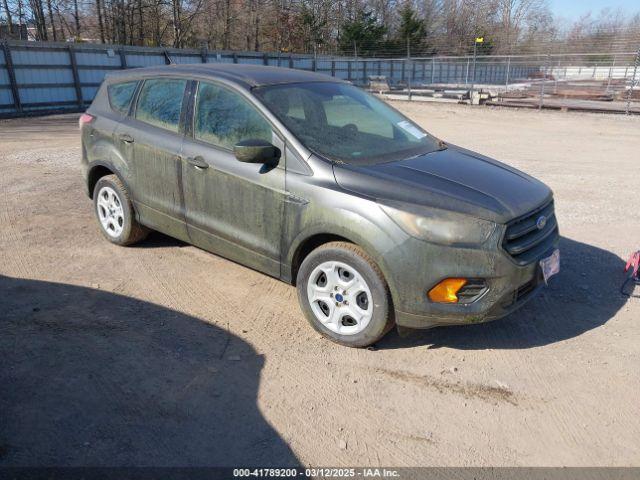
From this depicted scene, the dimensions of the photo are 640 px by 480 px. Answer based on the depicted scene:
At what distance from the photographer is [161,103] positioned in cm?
465

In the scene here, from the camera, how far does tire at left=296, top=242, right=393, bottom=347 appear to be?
11.0 ft

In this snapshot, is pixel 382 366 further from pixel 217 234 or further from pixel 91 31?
pixel 91 31

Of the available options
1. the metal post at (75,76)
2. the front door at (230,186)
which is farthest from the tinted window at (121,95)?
the metal post at (75,76)

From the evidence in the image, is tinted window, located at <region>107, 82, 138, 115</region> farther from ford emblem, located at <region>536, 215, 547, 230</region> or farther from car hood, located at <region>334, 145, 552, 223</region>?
ford emblem, located at <region>536, 215, 547, 230</region>

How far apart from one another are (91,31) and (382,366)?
1541 inches

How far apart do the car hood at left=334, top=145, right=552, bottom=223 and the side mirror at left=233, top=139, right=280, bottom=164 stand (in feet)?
1.59

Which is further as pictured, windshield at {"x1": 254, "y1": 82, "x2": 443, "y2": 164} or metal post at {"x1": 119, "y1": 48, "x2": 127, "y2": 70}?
metal post at {"x1": 119, "y1": 48, "x2": 127, "y2": 70}

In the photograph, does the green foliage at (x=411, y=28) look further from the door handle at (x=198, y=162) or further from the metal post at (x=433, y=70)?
the door handle at (x=198, y=162)

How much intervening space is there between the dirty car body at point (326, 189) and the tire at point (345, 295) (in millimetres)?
84

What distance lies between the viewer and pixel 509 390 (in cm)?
316

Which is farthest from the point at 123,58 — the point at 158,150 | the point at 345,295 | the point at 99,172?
the point at 345,295

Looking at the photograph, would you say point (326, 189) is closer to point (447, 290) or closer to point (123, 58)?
point (447, 290)

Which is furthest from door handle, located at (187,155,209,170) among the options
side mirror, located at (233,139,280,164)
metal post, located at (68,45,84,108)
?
metal post, located at (68,45,84,108)

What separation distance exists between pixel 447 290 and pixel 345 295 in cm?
67
